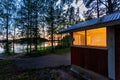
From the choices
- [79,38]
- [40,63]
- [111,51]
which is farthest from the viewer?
[40,63]

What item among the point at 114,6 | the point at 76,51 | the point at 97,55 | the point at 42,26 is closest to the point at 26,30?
the point at 42,26

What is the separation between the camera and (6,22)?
22234mm

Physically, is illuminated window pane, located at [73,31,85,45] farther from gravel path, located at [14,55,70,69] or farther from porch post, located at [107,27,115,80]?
gravel path, located at [14,55,70,69]

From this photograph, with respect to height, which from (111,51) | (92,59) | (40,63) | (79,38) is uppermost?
(79,38)

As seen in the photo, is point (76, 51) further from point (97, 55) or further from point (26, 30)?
point (26, 30)

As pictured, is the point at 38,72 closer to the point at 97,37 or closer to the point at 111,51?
the point at 97,37

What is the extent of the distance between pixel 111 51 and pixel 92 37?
1.44 m

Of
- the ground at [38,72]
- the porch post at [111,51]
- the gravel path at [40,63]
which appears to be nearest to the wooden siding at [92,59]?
the porch post at [111,51]

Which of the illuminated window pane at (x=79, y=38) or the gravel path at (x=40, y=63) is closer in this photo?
the illuminated window pane at (x=79, y=38)

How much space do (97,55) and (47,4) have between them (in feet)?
52.6

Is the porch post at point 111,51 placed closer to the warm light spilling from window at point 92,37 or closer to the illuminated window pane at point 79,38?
the warm light spilling from window at point 92,37

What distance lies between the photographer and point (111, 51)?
16.9 ft

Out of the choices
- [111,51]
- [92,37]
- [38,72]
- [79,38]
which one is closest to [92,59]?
[92,37]

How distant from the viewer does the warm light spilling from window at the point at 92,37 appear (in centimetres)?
574
